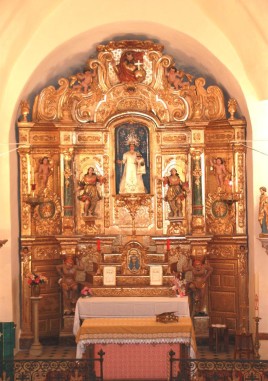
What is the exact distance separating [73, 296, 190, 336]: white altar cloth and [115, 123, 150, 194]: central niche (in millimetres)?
3059

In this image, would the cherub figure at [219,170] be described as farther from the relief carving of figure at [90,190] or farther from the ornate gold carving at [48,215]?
the ornate gold carving at [48,215]

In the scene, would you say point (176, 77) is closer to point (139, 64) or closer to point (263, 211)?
point (139, 64)

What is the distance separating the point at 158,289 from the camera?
18906mm

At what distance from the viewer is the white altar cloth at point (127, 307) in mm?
17922

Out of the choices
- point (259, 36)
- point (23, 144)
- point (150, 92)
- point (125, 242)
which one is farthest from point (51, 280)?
point (259, 36)

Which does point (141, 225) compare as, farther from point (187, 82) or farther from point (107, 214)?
point (187, 82)

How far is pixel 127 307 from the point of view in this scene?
59.1ft

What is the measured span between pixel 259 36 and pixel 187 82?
255cm

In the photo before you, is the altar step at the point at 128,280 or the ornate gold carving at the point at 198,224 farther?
the ornate gold carving at the point at 198,224

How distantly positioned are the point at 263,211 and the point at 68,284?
457 cm

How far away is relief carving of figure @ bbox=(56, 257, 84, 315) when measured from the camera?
1955 cm

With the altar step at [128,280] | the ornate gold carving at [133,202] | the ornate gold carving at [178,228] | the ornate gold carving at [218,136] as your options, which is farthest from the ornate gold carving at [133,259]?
the ornate gold carving at [218,136]

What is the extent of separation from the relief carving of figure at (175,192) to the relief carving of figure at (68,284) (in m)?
2.53

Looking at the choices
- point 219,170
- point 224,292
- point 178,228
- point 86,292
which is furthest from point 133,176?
point 224,292
